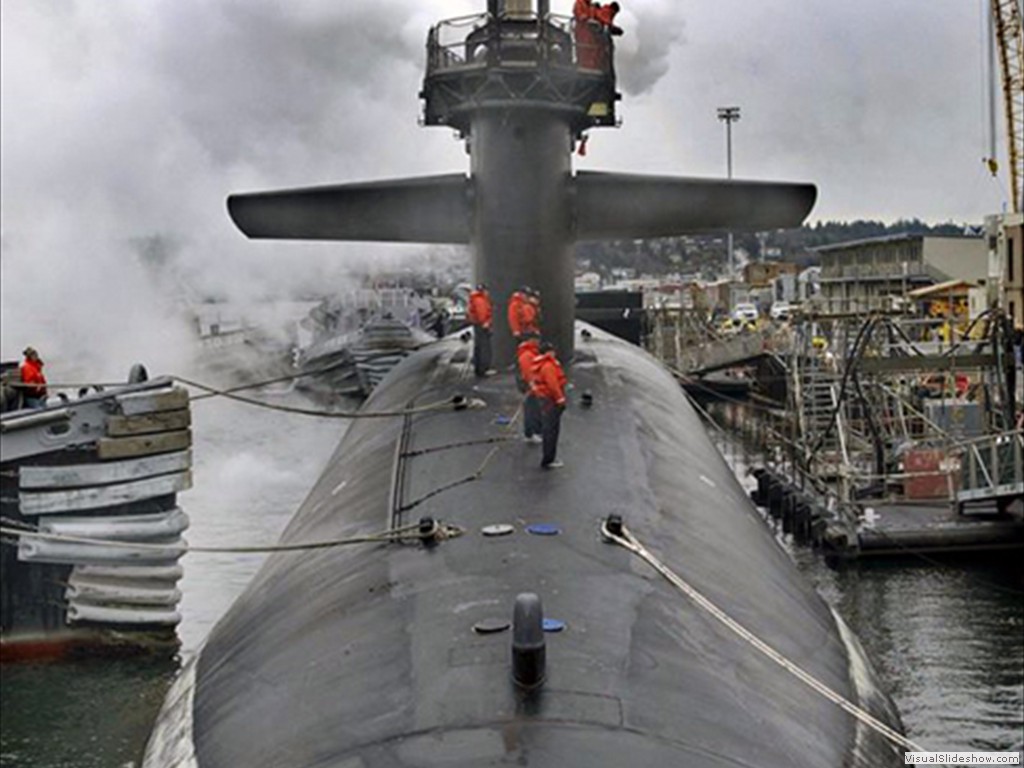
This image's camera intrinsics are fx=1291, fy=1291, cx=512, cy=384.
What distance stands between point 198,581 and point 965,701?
36.1 feet

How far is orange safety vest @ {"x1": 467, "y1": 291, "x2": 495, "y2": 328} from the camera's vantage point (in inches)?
539

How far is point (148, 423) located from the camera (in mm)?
16219

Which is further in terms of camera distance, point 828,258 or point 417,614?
point 828,258

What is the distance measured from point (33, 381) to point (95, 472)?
7.96ft

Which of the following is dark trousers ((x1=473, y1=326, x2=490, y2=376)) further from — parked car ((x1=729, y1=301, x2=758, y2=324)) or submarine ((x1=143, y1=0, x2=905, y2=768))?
parked car ((x1=729, y1=301, x2=758, y2=324))

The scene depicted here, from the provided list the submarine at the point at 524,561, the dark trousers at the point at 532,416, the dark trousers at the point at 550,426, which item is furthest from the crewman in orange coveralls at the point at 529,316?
the dark trousers at the point at 550,426

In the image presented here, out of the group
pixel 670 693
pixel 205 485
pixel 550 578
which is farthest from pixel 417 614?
pixel 205 485

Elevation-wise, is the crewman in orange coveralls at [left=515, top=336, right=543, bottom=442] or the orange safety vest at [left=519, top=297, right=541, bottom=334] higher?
the orange safety vest at [left=519, top=297, right=541, bottom=334]

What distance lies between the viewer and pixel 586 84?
13.9 meters

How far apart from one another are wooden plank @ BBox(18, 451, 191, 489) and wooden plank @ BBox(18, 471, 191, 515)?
76 millimetres

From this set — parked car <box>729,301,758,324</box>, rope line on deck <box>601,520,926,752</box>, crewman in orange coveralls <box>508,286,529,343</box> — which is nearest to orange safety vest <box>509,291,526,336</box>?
crewman in orange coveralls <box>508,286,529,343</box>

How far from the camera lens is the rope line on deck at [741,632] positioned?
6934 millimetres

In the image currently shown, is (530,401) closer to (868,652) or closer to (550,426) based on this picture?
(550,426)

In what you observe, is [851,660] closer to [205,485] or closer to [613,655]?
[613,655]
